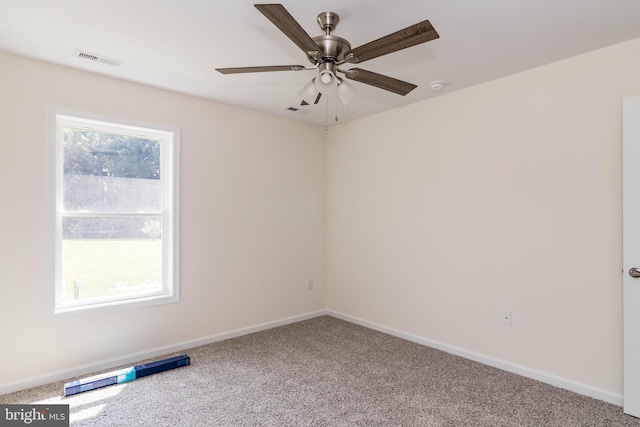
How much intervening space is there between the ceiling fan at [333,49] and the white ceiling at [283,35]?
0.25 m

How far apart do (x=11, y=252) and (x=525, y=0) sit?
380cm

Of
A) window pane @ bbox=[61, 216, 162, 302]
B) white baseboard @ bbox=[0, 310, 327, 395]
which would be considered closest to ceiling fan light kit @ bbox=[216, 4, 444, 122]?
window pane @ bbox=[61, 216, 162, 302]

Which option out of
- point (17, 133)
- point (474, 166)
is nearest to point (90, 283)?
point (17, 133)

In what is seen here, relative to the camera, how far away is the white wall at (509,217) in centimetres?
256

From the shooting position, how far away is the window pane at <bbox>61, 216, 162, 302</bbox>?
9.81ft

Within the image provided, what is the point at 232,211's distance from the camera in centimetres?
387

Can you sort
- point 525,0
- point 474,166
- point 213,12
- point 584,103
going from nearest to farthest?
point 525,0
point 213,12
point 584,103
point 474,166

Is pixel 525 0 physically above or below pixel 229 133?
above

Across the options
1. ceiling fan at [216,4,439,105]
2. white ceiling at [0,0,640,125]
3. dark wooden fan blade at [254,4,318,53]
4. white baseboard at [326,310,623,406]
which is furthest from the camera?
white baseboard at [326,310,623,406]

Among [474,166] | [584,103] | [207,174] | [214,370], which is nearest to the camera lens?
[584,103]

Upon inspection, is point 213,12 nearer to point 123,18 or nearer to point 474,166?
point 123,18

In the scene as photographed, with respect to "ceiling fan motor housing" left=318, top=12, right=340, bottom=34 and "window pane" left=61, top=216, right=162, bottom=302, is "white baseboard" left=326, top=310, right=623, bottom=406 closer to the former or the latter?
"window pane" left=61, top=216, right=162, bottom=302

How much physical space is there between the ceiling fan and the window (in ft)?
5.68

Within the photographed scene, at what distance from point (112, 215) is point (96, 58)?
Answer: 1.30m
